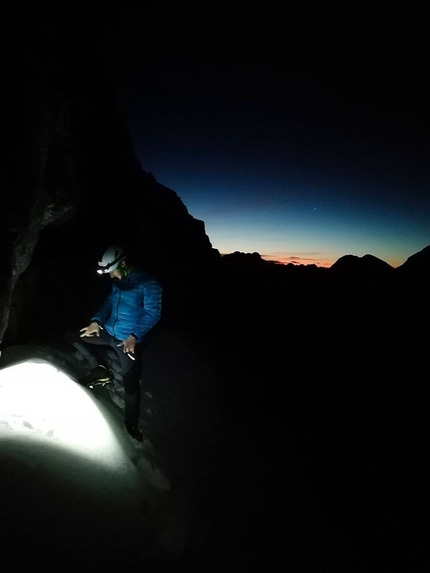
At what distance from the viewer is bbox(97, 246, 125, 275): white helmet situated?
5273mm

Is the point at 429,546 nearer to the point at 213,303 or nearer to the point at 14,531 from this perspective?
the point at 14,531

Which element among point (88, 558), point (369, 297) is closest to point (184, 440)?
point (88, 558)

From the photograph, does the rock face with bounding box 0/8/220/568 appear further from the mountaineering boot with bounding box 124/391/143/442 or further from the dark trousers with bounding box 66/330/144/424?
the dark trousers with bounding box 66/330/144/424

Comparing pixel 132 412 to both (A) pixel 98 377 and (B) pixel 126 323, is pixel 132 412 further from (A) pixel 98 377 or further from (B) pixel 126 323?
(B) pixel 126 323

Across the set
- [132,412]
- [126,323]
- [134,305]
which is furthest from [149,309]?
[132,412]

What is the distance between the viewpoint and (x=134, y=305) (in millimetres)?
5465

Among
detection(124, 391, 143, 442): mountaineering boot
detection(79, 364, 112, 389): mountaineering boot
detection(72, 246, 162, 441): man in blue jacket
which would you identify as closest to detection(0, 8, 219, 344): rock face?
detection(72, 246, 162, 441): man in blue jacket

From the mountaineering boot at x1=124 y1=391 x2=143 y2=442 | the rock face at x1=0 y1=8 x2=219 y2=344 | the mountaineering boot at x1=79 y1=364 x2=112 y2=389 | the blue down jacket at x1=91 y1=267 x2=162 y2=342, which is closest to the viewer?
the rock face at x1=0 y1=8 x2=219 y2=344

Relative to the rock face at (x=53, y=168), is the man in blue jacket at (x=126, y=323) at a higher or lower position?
lower

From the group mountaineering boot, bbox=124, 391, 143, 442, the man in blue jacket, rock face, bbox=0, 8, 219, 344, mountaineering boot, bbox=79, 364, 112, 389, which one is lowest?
mountaineering boot, bbox=124, 391, 143, 442

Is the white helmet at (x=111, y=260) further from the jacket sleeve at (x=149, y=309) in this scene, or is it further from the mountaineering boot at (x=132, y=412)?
the mountaineering boot at (x=132, y=412)

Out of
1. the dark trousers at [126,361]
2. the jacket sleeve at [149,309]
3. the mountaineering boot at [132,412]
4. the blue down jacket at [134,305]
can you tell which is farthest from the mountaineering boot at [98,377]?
the jacket sleeve at [149,309]

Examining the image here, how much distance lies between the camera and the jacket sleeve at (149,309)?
17.4 feet

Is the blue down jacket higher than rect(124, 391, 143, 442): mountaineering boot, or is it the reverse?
the blue down jacket
